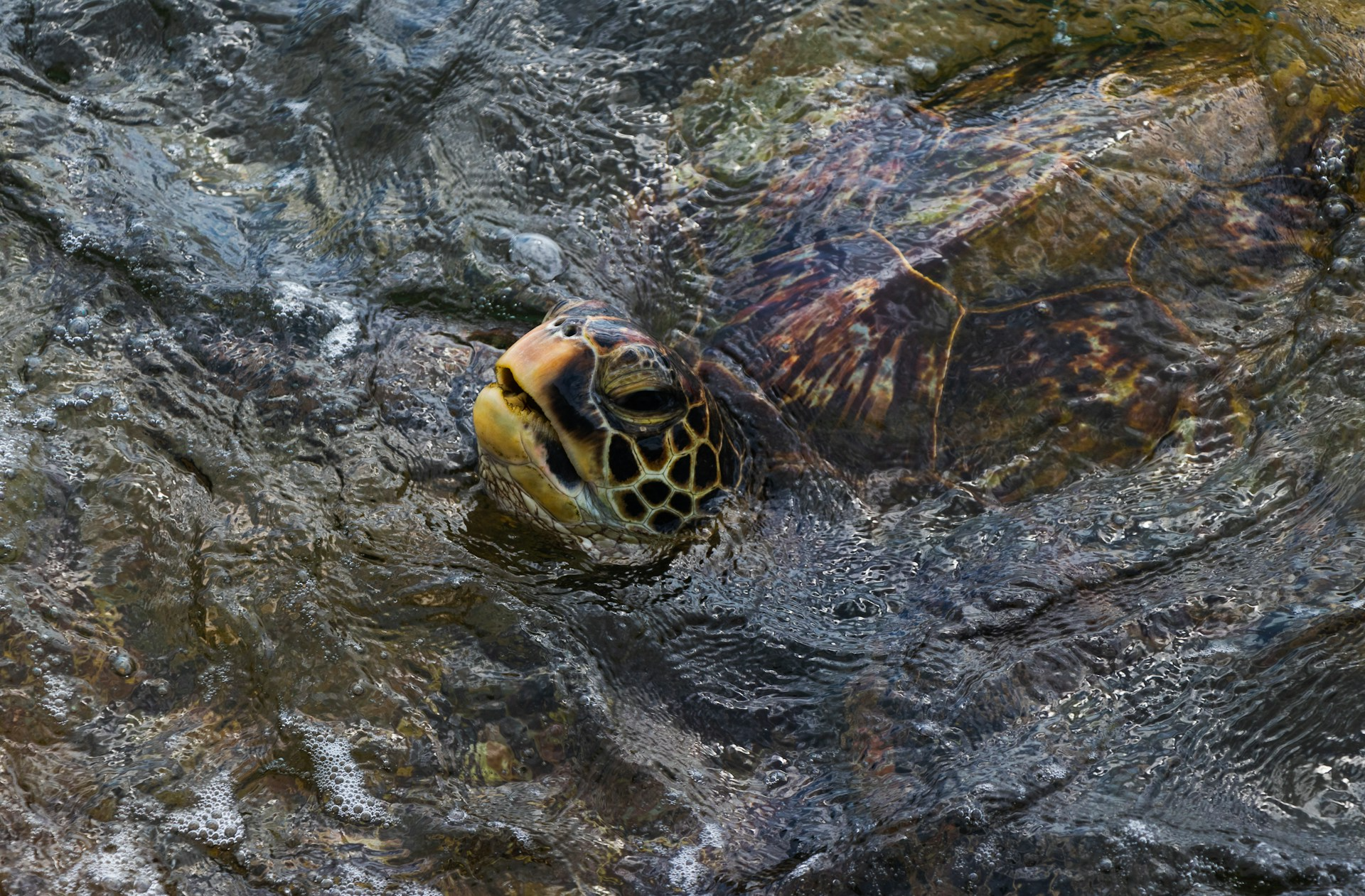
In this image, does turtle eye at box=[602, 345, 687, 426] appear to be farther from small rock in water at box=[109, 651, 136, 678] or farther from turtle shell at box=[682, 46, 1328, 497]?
small rock in water at box=[109, 651, 136, 678]

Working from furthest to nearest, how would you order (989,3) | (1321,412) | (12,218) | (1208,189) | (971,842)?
(989,3)
(12,218)
(1208,189)
(1321,412)
(971,842)

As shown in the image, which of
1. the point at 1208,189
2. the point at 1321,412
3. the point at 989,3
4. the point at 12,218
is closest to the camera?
the point at 1321,412

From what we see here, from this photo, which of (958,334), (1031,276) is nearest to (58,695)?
(958,334)

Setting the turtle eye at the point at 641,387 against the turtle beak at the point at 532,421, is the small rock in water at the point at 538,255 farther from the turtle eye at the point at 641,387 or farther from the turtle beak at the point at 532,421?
the turtle eye at the point at 641,387

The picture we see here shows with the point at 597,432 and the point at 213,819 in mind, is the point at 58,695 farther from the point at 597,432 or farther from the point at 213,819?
the point at 597,432

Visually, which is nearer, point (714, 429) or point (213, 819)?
point (213, 819)

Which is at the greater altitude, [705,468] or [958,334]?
[958,334]

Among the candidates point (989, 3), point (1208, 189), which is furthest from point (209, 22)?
point (1208, 189)

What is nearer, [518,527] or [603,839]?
[603,839]

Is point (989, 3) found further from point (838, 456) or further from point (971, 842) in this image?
point (971, 842)
